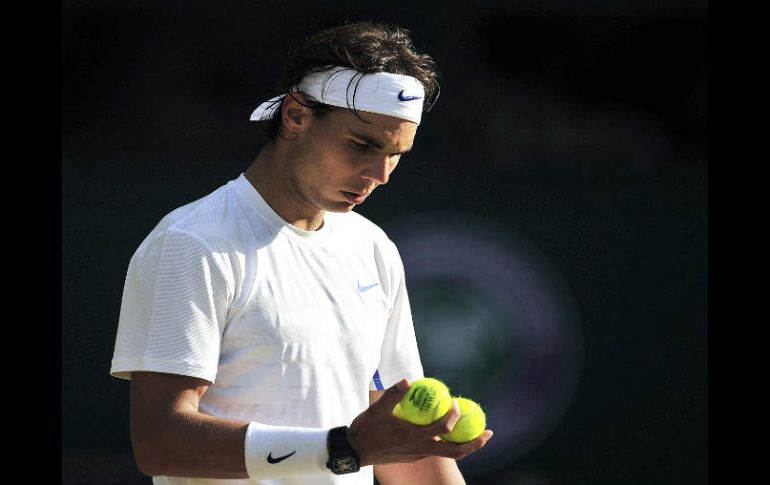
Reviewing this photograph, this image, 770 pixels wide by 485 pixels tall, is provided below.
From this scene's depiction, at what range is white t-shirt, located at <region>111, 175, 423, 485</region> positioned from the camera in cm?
269

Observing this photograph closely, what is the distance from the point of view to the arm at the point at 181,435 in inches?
103

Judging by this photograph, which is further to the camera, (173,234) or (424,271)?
(424,271)

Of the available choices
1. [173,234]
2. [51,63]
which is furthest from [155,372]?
[51,63]

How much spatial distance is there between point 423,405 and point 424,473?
642 mm

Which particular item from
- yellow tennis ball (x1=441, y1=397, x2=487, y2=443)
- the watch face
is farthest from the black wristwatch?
yellow tennis ball (x1=441, y1=397, x2=487, y2=443)

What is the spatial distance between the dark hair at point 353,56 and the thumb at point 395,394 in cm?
80

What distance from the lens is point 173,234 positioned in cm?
274

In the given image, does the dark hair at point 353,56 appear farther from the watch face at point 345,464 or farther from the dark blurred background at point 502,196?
the dark blurred background at point 502,196

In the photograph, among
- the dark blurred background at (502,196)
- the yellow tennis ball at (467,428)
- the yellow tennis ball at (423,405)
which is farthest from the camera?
the dark blurred background at (502,196)

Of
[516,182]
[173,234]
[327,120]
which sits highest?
[327,120]

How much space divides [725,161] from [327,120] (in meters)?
2.78

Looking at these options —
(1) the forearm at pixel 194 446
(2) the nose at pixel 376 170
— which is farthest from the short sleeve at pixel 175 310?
(2) the nose at pixel 376 170

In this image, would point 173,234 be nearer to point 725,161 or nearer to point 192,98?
point 192,98

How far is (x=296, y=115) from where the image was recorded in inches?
118
